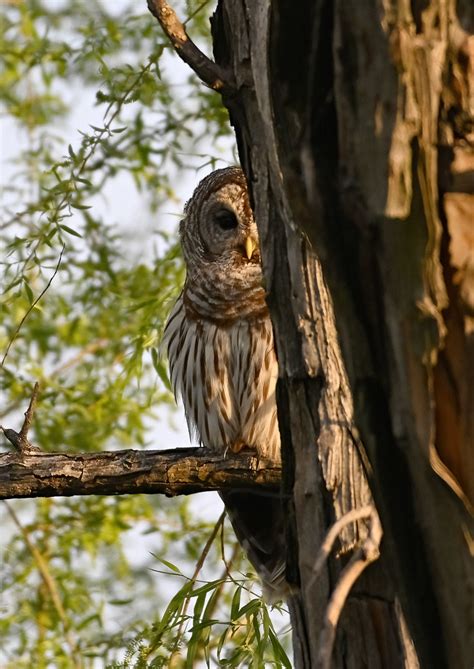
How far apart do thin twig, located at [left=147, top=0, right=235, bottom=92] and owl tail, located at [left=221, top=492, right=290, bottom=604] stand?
165cm

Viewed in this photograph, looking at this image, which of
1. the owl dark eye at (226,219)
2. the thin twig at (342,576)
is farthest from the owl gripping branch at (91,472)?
the owl dark eye at (226,219)

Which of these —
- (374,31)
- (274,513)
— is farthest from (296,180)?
(274,513)

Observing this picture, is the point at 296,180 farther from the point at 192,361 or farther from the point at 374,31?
the point at 192,361

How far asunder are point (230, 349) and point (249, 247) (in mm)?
404

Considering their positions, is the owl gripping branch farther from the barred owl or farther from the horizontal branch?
the barred owl

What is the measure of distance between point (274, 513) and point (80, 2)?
2369mm

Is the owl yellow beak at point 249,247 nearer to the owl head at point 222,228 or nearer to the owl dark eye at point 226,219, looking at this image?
the owl head at point 222,228

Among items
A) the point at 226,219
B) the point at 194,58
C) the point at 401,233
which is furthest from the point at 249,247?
the point at 401,233

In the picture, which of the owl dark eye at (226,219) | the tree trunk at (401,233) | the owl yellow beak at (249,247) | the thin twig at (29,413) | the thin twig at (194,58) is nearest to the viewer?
the tree trunk at (401,233)

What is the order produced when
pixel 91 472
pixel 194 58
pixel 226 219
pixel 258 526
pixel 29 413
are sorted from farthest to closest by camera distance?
pixel 226 219 → pixel 258 526 → pixel 91 472 → pixel 29 413 → pixel 194 58

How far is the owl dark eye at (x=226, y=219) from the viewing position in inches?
156

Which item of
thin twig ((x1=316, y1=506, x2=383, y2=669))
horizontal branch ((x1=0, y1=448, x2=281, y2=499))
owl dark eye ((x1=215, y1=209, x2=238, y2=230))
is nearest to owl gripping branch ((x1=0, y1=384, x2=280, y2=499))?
horizontal branch ((x1=0, y1=448, x2=281, y2=499))

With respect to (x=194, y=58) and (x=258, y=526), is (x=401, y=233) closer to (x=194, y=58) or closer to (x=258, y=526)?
(x=194, y=58)

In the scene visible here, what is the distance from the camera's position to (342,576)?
1.29m
